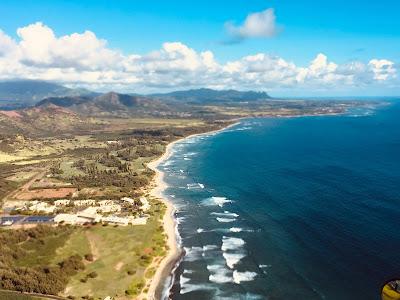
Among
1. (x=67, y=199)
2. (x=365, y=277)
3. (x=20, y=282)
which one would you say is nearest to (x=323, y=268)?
(x=365, y=277)

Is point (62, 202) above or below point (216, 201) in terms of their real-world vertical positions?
below

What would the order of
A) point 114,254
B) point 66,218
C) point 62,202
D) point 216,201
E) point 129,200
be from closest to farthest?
point 114,254 → point 66,218 → point 216,201 → point 129,200 → point 62,202

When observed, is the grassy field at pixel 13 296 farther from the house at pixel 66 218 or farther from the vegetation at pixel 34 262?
the house at pixel 66 218

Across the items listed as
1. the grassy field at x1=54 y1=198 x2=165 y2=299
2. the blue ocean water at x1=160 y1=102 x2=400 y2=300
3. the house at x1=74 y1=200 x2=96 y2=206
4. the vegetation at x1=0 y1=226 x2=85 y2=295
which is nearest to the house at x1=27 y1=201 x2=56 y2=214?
the house at x1=74 y1=200 x2=96 y2=206

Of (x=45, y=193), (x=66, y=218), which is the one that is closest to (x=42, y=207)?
(x=66, y=218)

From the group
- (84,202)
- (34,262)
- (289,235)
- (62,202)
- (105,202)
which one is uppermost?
(289,235)

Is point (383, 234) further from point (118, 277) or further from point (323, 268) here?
point (118, 277)

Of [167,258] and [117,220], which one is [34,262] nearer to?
[117,220]

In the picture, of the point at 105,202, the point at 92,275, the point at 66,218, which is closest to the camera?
the point at 92,275
